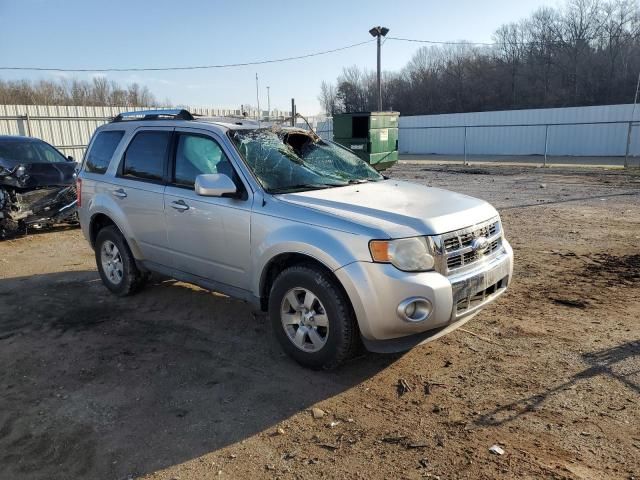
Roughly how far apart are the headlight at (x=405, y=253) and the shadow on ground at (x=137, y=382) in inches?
39.6

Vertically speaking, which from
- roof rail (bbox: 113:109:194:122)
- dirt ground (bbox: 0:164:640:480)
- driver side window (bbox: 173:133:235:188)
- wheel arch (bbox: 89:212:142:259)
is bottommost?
dirt ground (bbox: 0:164:640:480)

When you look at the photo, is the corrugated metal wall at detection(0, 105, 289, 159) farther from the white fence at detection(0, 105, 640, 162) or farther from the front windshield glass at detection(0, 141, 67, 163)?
the front windshield glass at detection(0, 141, 67, 163)

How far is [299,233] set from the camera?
143 inches

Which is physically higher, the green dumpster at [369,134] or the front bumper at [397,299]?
the green dumpster at [369,134]

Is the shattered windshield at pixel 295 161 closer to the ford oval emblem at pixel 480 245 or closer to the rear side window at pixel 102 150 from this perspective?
the ford oval emblem at pixel 480 245

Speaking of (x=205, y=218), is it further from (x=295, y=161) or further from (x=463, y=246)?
(x=463, y=246)


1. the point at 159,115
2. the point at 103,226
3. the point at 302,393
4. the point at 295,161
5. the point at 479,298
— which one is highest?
the point at 159,115

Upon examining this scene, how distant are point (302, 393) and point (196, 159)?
2396 mm

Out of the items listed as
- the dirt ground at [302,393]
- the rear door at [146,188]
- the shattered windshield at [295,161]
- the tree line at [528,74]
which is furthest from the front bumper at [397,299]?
the tree line at [528,74]

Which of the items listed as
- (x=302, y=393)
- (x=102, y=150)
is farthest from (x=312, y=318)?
(x=102, y=150)

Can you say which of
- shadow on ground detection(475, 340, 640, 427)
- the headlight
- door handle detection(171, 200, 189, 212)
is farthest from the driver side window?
shadow on ground detection(475, 340, 640, 427)

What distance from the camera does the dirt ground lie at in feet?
9.15

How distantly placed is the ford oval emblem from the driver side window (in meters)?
2.11

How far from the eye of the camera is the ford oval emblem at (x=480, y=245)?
144 inches
